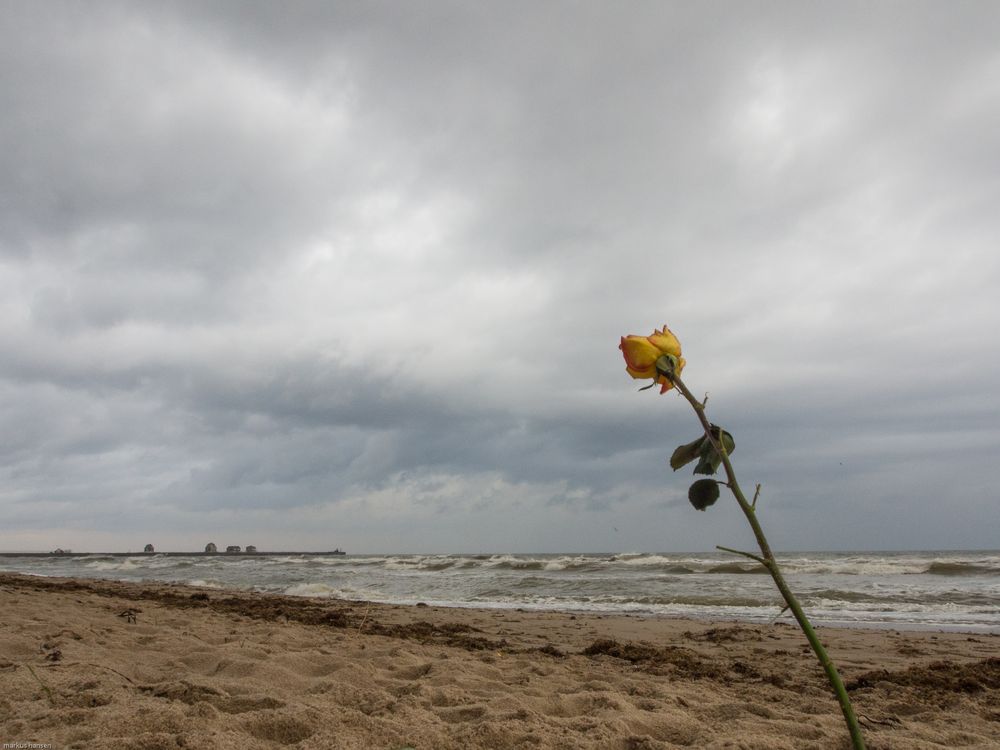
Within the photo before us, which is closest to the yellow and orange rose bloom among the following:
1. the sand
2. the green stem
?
the green stem

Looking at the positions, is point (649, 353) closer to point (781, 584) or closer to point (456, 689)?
point (781, 584)

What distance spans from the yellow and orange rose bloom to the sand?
6.07 ft

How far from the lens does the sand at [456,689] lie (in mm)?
2568

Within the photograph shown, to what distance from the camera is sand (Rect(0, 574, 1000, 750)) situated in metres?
2.57

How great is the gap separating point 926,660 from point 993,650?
1.32 meters

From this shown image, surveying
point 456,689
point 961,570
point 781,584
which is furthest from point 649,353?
point 961,570

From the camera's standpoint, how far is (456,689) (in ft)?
11.5

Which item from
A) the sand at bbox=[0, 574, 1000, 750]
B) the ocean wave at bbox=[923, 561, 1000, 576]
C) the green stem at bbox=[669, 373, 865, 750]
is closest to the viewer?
the green stem at bbox=[669, 373, 865, 750]

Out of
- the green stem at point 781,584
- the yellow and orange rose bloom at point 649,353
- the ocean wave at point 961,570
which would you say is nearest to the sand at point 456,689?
the green stem at point 781,584

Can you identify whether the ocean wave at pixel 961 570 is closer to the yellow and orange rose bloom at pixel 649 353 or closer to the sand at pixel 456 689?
the sand at pixel 456 689

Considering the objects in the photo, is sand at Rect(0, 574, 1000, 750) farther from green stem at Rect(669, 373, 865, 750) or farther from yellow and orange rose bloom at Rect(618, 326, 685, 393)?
yellow and orange rose bloom at Rect(618, 326, 685, 393)

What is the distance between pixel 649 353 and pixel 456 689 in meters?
2.90

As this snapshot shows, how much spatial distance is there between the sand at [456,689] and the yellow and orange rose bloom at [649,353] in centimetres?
185

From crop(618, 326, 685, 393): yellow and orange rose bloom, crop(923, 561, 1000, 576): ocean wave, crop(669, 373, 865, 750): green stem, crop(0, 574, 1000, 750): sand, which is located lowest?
crop(923, 561, 1000, 576): ocean wave
